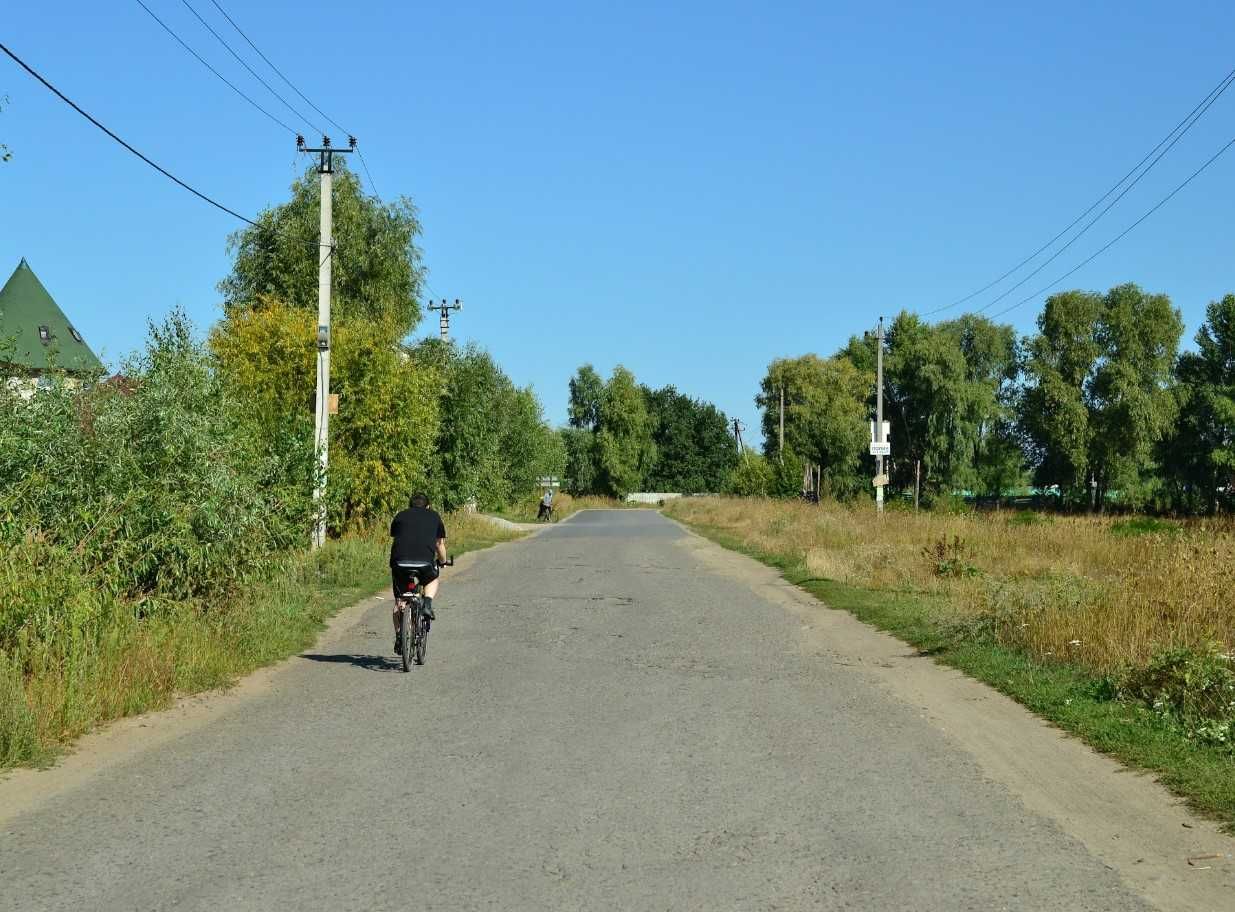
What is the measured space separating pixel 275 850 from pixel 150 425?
7470mm

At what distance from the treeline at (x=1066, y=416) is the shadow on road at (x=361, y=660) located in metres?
54.9

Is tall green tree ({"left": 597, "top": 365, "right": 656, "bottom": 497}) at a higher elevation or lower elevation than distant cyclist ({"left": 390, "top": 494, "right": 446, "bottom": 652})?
higher

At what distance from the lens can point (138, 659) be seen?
10.6 meters

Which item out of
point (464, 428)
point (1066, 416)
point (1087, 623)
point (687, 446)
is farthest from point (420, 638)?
point (687, 446)

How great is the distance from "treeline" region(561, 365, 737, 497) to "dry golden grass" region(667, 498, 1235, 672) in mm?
78571

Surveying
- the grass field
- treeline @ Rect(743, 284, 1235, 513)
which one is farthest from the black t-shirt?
treeline @ Rect(743, 284, 1235, 513)

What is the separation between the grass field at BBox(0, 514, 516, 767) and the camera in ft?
28.2

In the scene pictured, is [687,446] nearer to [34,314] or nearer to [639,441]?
[639,441]

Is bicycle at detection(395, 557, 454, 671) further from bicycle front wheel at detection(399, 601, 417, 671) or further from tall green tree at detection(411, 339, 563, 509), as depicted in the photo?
tall green tree at detection(411, 339, 563, 509)

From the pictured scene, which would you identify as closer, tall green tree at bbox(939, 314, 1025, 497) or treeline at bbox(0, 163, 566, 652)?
treeline at bbox(0, 163, 566, 652)

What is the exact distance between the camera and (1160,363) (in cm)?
7106

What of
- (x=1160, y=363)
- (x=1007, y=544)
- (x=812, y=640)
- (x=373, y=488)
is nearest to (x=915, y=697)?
(x=812, y=640)

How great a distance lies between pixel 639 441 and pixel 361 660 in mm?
109287

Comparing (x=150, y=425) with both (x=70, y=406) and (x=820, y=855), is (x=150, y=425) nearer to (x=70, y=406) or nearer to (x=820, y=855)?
(x=70, y=406)
